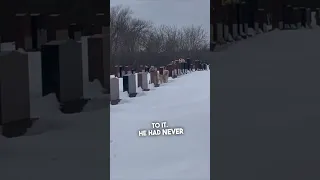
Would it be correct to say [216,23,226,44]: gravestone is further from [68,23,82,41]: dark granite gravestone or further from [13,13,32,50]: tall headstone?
[13,13,32,50]: tall headstone

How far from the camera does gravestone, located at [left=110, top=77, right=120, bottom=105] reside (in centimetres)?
207

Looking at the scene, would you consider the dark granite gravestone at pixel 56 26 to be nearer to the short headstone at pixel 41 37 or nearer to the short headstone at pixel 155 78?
the short headstone at pixel 41 37

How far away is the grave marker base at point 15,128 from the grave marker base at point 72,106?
0.48 feet

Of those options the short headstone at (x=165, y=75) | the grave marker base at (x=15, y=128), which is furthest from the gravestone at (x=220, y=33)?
the grave marker base at (x=15, y=128)

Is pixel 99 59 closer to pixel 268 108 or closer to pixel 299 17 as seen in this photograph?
pixel 268 108

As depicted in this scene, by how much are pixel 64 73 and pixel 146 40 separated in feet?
1.18

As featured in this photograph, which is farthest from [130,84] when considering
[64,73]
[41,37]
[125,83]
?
[41,37]

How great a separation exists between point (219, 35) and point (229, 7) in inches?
5.6

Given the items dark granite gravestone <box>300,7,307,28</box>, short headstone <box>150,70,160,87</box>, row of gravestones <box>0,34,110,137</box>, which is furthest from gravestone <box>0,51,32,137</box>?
dark granite gravestone <box>300,7,307,28</box>

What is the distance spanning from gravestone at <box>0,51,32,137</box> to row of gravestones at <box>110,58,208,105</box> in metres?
0.34

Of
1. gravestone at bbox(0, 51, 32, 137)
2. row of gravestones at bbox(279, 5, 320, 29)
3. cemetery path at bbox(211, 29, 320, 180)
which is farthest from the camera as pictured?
row of gravestones at bbox(279, 5, 320, 29)

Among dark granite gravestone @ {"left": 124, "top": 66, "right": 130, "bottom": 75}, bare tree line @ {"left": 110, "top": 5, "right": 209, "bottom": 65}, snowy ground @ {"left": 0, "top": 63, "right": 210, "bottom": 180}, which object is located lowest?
snowy ground @ {"left": 0, "top": 63, "right": 210, "bottom": 180}

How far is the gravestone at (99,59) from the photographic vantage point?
2.05 m

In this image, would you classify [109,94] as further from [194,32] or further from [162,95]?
[194,32]
